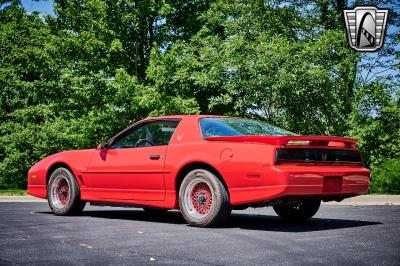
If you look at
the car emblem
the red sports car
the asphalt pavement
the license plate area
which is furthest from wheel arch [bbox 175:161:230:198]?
the car emblem

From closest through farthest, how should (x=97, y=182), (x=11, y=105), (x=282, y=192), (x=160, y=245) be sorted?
(x=160, y=245) < (x=282, y=192) < (x=97, y=182) < (x=11, y=105)

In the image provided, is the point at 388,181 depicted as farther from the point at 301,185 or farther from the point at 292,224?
the point at 301,185

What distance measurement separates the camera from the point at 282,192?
6.11 metres

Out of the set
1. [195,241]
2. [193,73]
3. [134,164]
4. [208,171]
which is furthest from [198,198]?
[193,73]

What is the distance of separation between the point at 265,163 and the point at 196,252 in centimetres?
172

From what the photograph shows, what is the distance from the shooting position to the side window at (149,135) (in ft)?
24.6

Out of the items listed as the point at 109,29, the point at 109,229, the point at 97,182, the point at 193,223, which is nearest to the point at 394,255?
the point at 193,223

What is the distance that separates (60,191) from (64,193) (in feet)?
0.25

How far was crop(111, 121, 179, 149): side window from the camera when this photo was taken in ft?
24.6

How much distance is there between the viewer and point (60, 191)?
8547 millimetres

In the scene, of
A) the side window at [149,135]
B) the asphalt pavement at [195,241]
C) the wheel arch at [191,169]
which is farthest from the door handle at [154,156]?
the asphalt pavement at [195,241]

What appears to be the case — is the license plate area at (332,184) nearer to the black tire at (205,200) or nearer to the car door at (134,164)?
the black tire at (205,200)

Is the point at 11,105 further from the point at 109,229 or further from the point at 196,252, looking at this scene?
the point at 196,252

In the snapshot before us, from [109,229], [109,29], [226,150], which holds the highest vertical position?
[109,29]
